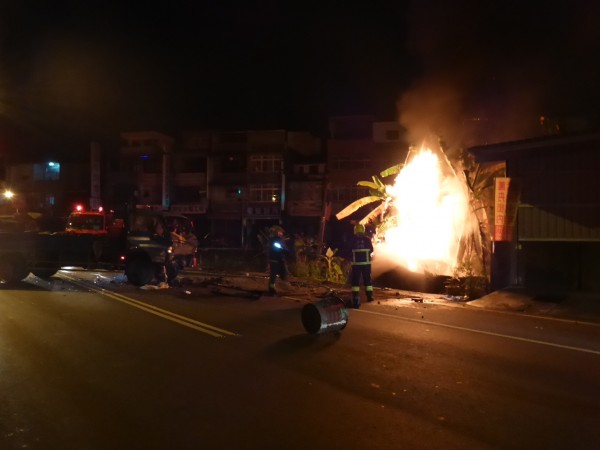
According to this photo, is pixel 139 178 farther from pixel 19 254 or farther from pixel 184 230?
pixel 19 254

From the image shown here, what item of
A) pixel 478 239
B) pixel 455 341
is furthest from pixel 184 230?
pixel 455 341

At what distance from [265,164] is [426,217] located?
3272 centimetres

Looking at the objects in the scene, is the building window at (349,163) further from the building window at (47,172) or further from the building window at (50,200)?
the building window at (50,200)

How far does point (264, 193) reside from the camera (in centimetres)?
4847

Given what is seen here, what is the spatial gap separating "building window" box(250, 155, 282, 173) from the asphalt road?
3843 cm

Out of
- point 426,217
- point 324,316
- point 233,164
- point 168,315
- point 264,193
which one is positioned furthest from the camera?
point 233,164

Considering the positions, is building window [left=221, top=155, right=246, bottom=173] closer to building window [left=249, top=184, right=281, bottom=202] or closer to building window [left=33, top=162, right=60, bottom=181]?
building window [left=249, top=184, right=281, bottom=202]

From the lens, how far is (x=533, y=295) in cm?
1226

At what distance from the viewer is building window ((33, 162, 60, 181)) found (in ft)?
178

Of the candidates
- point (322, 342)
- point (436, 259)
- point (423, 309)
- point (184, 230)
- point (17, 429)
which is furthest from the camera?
point (184, 230)

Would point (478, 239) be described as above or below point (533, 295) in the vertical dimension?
above

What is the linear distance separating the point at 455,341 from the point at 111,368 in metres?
4.94

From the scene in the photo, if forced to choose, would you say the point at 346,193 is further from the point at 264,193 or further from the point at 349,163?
the point at 264,193

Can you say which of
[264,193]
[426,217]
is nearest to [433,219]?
[426,217]
